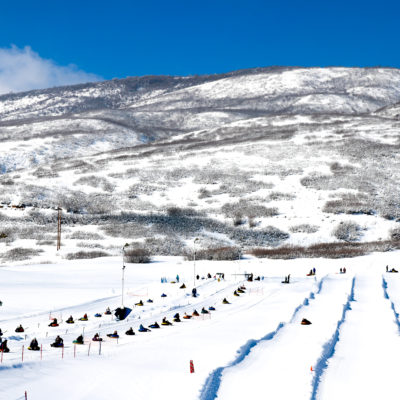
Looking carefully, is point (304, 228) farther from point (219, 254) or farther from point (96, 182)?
point (96, 182)

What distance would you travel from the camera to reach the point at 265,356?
20031 mm

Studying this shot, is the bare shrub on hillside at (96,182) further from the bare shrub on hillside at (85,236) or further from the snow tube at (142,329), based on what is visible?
the snow tube at (142,329)

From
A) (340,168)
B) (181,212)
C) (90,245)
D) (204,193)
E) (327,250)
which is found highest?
(340,168)

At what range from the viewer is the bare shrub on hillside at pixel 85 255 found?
56750 mm

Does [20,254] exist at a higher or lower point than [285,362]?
higher

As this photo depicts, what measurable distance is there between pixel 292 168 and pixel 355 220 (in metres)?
29.8

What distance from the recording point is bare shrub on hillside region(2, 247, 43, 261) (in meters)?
56.1

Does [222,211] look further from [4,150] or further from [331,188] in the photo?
[4,150]

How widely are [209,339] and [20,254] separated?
130 ft

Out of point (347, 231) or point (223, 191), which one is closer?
point (347, 231)

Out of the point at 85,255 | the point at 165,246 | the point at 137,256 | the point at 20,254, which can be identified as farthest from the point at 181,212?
the point at 20,254

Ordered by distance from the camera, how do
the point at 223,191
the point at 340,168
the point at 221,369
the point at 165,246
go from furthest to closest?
the point at 340,168 < the point at 223,191 < the point at 165,246 < the point at 221,369

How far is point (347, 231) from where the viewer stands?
Answer: 67.5 m

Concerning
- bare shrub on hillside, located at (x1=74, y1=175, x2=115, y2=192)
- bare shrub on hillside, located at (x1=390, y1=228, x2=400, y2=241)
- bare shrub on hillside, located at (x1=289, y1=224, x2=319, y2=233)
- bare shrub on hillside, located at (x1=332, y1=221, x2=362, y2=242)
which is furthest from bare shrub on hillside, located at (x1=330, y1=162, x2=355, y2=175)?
bare shrub on hillside, located at (x1=74, y1=175, x2=115, y2=192)
